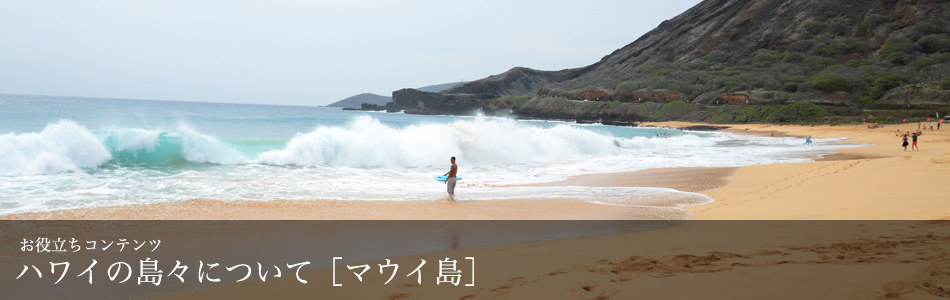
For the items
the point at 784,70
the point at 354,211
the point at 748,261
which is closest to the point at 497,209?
the point at 354,211

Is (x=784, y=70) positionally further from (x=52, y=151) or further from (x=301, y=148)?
(x=52, y=151)

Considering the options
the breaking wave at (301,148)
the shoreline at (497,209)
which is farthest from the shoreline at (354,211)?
the breaking wave at (301,148)

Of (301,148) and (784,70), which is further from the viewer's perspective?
(784,70)

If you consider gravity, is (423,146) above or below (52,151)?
below

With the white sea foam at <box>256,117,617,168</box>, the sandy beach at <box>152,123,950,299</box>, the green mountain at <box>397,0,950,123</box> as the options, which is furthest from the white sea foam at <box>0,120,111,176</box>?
the green mountain at <box>397,0,950,123</box>

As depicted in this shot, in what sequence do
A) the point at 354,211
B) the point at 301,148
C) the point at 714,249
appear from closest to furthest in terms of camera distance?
the point at 714,249 < the point at 354,211 < the point at 301,148

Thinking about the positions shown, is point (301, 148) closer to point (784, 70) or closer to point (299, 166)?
point (299, 166)

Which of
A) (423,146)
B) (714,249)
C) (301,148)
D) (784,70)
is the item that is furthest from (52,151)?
(784,70)

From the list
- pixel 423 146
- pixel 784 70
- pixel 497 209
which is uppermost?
pixel 784 70

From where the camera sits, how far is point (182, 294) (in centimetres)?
406

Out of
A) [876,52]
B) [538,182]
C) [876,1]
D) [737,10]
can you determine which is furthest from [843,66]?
[538,182]

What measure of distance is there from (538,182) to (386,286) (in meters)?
8.38

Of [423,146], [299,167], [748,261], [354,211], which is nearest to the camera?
[748,261]

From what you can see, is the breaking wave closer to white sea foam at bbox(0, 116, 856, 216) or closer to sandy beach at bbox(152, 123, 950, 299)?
white sea foam at bbox(0, 116, 856, 216)
